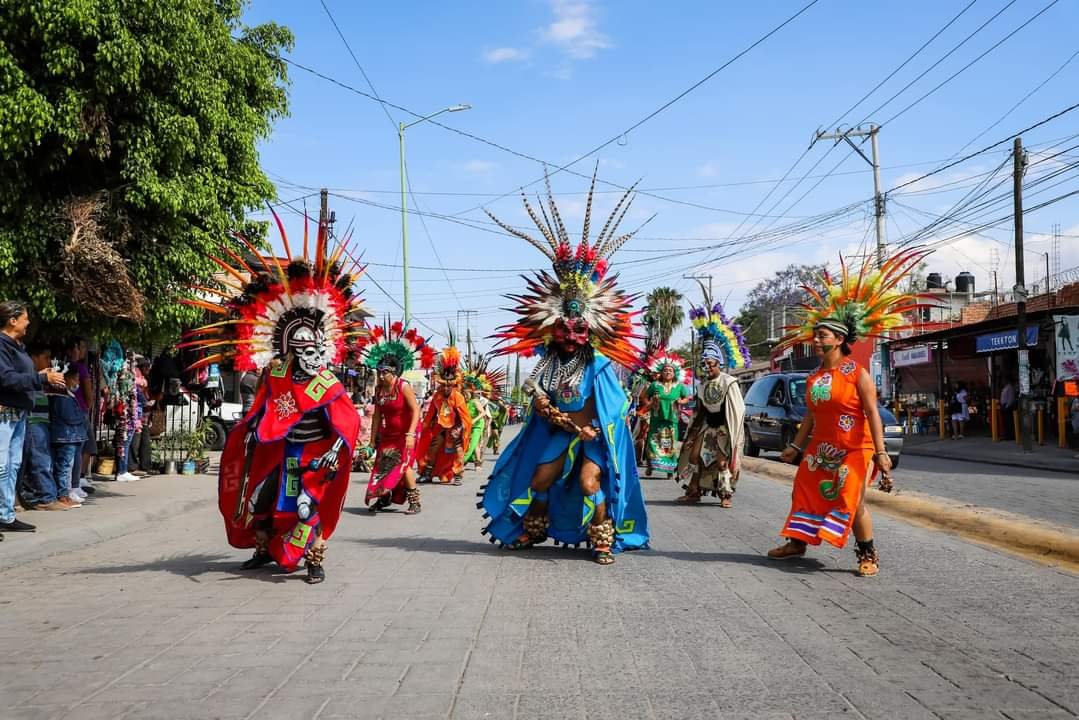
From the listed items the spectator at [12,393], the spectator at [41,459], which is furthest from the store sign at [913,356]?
the spectator at [12,393]

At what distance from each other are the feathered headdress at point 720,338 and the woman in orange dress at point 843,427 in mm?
4354

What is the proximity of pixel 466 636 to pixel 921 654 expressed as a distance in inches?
92.7

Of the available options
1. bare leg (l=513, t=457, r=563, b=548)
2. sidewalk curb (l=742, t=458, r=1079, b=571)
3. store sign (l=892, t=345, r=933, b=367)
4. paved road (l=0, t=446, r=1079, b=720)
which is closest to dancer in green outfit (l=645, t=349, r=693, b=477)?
sidewalk curb (l=742, t=458, r=1079, b=571)

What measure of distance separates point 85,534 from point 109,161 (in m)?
4.33

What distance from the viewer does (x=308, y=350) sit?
7.23m

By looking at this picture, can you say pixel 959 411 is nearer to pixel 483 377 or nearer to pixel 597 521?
pixel 483 377

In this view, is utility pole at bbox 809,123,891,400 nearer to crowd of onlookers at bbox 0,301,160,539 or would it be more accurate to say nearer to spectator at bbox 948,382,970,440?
spectator at bbox 948,382,970,440

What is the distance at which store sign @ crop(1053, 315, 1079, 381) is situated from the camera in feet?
78.7

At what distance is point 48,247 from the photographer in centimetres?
1042

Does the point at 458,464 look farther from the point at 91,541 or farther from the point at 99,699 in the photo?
the point at 99,699

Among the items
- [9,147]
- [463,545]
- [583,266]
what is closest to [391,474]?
[463,545]

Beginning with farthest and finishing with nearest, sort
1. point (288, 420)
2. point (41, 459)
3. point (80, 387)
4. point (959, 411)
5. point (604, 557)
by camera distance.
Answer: point (959, 411) → point (80, 387) → point (41, 459) → point (604, 557) → point (288, 420)

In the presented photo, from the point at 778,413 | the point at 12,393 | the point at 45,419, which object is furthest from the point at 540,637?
the point at 778,413

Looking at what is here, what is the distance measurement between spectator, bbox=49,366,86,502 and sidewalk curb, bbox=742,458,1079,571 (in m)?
9.41
